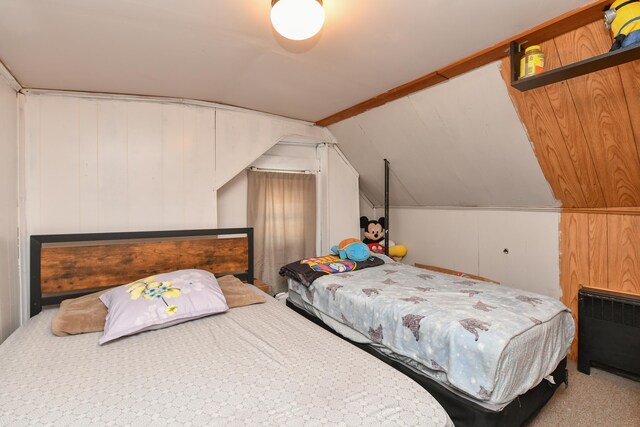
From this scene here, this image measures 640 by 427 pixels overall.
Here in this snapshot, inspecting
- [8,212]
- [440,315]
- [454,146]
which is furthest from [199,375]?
[454,146]

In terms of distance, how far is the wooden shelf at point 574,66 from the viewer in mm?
1388

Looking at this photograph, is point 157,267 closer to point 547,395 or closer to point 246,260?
point 246,260

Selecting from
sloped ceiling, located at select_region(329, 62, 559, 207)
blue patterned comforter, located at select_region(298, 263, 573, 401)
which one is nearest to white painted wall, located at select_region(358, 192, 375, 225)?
sloped ceiling, located at select_region(329, 62, 559, 207)

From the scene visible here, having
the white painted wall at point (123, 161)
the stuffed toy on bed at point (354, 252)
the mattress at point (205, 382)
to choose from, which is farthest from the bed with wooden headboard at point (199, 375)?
the stuffed toy on bed at point (354, 252)

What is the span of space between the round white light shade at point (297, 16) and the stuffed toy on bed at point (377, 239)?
2753 mm

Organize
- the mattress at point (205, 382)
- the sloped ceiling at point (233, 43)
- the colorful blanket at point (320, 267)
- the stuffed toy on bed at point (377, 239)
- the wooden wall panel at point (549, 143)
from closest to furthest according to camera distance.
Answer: the mattress at point (205, 382) → the sloped ceiling at point (233, 43) → the wooden wall panel at point (549, 143) → the colorful blanket at point (320, 267) → the stuffed toy on bed at point (377, 239)

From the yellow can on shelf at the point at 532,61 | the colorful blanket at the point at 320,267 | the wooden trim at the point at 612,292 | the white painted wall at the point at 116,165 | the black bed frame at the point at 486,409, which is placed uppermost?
the yellow can on shelf at the point at 532,61

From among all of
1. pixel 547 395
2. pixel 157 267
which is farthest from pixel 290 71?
pixel 547 395

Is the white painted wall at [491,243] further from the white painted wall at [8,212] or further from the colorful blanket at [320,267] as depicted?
the white painted wall at [8,212]

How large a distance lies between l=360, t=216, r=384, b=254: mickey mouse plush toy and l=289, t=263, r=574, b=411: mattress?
4.12ft

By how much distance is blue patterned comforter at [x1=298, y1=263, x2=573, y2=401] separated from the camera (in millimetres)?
1486

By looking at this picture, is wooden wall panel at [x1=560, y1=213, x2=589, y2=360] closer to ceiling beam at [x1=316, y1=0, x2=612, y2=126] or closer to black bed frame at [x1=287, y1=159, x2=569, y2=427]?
black bed frame at [x1=287, y1=159, x2=569, y2=427]

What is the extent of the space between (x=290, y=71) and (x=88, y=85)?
1.40 metres

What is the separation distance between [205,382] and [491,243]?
275 centimetres
